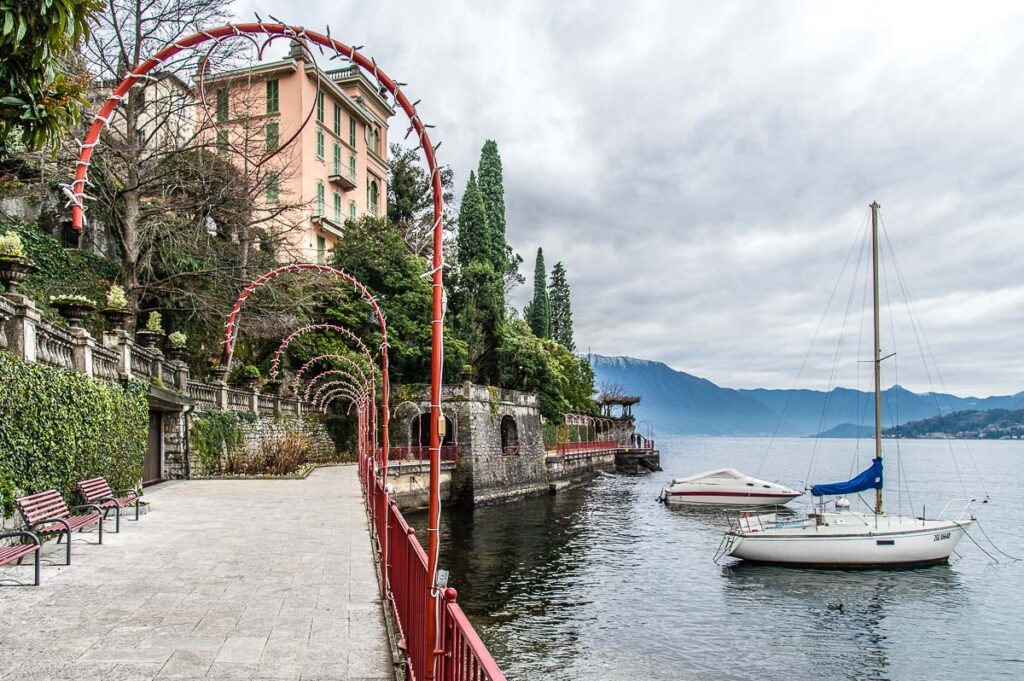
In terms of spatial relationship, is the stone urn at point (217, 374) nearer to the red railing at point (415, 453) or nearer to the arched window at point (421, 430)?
the red railing at point (415, 453)

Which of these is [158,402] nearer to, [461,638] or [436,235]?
[436,235]

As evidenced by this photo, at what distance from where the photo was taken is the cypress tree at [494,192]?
51438 mm

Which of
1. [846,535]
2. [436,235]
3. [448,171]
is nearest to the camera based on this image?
[436,235]

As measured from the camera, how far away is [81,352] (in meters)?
13.3

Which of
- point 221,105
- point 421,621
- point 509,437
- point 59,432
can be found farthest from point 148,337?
point 509,437

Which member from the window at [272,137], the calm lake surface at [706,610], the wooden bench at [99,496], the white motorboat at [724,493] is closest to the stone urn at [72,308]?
the wooden bench at [99,496]

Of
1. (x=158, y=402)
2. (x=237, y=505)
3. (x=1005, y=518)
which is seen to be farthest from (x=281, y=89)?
(x=1005, y=518)

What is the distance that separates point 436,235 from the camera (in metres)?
4.92

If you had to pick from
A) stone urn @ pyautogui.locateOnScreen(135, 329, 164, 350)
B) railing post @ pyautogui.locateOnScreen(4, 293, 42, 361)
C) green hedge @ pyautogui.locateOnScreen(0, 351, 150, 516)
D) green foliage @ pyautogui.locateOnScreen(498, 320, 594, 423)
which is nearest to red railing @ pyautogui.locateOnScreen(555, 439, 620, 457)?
green foliage @ pyautogui.locateOnScreen(498, 320, 594, 423)

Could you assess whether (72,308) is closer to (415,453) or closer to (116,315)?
(116,315)

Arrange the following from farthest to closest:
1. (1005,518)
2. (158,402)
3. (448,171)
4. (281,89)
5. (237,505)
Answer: (448,171), (281,89), (1005,518), (158,402), (237,505)

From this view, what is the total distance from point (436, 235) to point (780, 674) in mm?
11550

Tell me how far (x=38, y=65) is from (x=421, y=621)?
13.3 ft

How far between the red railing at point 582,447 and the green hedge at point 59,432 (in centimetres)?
3394
